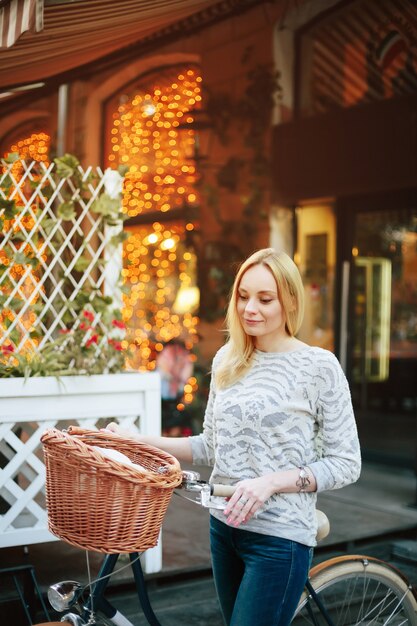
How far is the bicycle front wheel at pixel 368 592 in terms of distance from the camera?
2555mm

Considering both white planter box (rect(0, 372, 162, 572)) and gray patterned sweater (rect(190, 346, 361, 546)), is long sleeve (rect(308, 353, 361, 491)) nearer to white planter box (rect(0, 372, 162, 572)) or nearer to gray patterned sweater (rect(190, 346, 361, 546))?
gray patterned sweater (rect(190, 346, 361, 546))

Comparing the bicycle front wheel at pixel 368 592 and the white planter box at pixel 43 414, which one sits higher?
the white planter box at pixel 43 414

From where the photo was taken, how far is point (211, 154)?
25.9 feet

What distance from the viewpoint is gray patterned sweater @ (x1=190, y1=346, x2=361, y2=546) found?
6.97 ft

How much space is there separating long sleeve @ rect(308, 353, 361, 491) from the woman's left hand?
0.61ft

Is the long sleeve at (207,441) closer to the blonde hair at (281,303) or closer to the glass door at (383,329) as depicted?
the blonde hair at (281,303)

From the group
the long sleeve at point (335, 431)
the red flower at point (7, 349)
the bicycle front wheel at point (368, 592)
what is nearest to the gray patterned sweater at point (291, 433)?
the long sleeve at point (335, 431)

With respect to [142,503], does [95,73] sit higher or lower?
higher

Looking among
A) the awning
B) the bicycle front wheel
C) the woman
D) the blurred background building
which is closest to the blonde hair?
the woman

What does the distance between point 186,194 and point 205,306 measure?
114 cm

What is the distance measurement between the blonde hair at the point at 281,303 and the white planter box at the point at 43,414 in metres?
1.50

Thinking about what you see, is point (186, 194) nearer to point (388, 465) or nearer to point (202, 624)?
point (388, 465)

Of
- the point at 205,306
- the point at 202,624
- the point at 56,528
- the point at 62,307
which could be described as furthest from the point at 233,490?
the point at 205,306

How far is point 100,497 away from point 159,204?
657 centimetres
